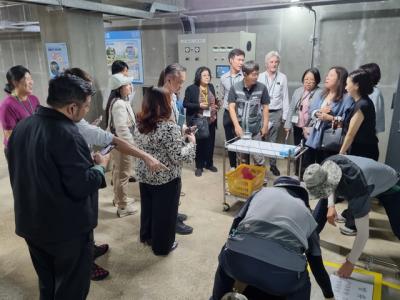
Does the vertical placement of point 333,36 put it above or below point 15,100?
above

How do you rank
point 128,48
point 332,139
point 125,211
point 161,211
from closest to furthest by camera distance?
point 161,211 < point 332,139 < point 125,211 < point 128,48

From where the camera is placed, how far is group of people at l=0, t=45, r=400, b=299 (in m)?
1.42

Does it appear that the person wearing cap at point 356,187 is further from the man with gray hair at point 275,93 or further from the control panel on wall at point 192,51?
the control panel on wall at point 192,51

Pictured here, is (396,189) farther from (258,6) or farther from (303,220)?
(258,6)

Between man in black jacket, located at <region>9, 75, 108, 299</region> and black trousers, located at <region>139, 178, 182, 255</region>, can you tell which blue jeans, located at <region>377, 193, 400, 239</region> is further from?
man in black jacket, located at <region>9, 75, 108, 299</region>

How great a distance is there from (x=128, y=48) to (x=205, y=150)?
2.73m

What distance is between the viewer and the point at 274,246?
1.45m

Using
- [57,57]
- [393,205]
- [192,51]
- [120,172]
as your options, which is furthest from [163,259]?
[192,51]

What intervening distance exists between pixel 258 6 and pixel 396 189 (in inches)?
119

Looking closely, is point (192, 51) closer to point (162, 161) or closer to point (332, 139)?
point (332, 139)

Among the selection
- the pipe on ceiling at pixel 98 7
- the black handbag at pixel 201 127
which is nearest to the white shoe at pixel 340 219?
the black handbag at pixel 201 127

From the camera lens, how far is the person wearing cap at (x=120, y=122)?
2896 mm

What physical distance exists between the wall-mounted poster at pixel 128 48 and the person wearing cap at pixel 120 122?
270 cm

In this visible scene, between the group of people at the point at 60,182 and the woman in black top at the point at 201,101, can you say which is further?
the woman in black top at the point at 201,101
